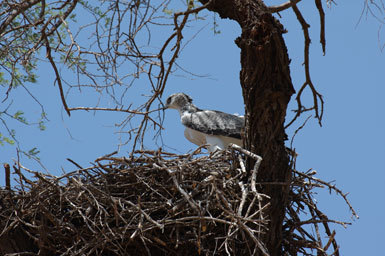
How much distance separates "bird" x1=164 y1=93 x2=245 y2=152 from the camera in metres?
8.54

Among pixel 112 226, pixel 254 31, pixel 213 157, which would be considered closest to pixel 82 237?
pixel 112 226

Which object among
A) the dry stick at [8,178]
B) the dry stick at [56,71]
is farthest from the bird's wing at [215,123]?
the dry stick at [56,71]

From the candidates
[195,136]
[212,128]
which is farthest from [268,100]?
[195,136]

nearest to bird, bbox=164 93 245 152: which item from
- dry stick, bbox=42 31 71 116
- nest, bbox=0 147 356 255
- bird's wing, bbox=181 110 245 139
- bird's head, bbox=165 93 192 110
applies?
bird's wing, bbox=181 110 245 139

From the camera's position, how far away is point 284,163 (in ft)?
18.5

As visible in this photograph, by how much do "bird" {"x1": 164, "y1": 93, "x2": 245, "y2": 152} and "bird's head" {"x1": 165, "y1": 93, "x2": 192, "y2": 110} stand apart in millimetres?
247

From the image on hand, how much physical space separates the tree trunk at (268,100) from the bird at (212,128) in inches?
107

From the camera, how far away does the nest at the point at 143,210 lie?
530 cm

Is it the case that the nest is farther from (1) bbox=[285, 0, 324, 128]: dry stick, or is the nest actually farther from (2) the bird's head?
(2) the bird's head

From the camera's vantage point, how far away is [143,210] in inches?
212

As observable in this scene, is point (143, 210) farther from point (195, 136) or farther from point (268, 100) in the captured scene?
point (195, 136)

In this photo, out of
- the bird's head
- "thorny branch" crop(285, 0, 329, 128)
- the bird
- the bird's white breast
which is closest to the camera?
"thorny branch" crop(285, 0, 329, 128)

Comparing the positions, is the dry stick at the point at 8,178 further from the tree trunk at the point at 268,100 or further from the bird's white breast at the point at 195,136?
the bird's white breast at the point at 195,136

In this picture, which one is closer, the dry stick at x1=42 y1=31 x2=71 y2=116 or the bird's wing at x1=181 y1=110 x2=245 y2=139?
the dry stick at x1=42 y1=31 x2=71 y2=116
